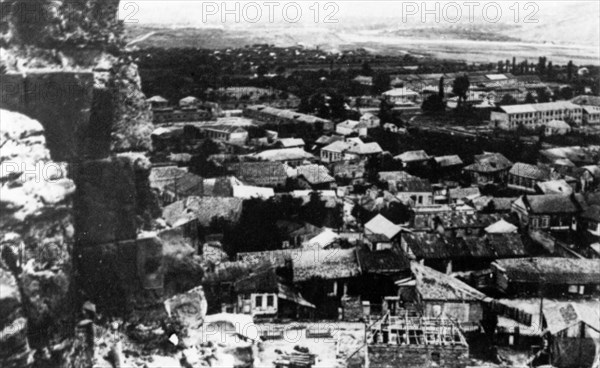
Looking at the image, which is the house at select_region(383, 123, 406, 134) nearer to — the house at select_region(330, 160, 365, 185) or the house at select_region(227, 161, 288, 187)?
the house at select_region(330, 160, 365, 185)

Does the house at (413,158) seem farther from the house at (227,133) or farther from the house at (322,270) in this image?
the house at (227,133)

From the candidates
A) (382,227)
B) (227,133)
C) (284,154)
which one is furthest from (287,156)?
(382,227)

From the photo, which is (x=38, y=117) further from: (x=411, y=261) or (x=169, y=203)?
(x=411, y=261)

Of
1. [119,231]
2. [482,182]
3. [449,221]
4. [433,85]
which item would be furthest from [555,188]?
[119,231]

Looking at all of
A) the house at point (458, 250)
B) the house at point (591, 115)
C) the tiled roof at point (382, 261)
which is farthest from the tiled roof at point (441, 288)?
the house at point (591, 115)

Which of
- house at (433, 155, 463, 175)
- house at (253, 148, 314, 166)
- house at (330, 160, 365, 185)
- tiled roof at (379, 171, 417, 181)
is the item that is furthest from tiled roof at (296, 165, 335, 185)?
house at (433, 155, 463, 175)

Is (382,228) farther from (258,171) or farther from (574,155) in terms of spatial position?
(574,155)
